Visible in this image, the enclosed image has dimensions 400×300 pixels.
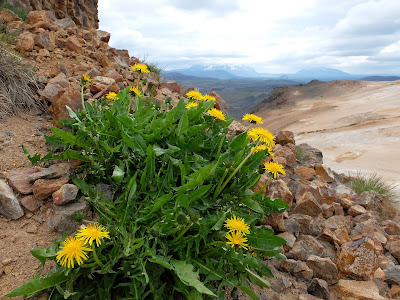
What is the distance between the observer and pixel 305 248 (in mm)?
2752

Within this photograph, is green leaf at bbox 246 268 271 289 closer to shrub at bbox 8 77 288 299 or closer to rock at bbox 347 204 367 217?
shrub at bbox 8 77 288 299

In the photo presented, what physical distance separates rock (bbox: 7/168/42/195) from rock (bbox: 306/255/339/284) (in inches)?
93.9

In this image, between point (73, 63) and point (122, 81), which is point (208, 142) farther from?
point (73, 63)

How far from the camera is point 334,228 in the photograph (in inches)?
122

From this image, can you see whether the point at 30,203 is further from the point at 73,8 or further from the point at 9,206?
the point at 73,8

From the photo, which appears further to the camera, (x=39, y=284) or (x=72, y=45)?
(x=72, y=45)

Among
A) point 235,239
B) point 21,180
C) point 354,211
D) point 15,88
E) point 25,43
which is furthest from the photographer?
point 25,43

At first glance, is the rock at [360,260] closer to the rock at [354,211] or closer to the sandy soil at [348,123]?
the rock at [354,211]

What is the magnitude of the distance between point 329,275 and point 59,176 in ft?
7.76

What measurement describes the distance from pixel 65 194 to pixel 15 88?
2.16 meters

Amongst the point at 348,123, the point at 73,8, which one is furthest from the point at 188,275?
the point at 348,123

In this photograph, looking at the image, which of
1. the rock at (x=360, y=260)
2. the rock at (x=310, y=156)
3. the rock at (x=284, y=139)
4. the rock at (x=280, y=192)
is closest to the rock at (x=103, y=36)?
the rock at (x=284, y=139)

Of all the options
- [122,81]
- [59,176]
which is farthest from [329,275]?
[122,81]

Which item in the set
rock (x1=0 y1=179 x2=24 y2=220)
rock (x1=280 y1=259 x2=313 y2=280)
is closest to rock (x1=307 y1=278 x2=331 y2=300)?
rock (x1=280 y1=259 x2=313 y2=280)
